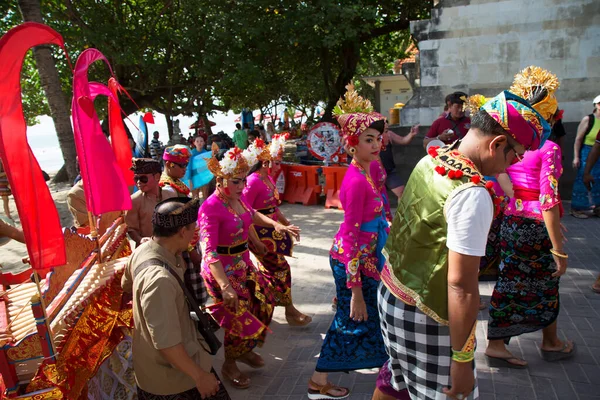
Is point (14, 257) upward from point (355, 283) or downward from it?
downward

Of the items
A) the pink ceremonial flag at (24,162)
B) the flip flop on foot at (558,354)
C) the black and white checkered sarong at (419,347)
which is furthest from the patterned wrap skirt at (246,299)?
the flip flop on foot at (558,354)

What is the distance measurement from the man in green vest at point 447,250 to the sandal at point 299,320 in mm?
2622

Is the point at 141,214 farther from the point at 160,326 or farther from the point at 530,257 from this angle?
the point at 530,257

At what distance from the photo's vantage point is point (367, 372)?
397 cm

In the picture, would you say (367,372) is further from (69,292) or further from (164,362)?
(69,292)

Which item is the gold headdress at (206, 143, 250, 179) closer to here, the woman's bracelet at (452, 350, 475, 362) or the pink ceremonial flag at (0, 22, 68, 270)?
the pink ceremonial flag at (0, 22, 68, 270)

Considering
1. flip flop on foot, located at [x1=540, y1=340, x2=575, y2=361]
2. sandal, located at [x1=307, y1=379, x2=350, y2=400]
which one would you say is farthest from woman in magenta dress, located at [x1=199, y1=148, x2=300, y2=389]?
flip flop on foot, located at [x1=540, y1=340, x2=575, y2=361]

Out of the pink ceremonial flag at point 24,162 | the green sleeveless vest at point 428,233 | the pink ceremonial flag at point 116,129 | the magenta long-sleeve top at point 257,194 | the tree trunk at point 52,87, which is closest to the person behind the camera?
the pink ceremonial flag at point 24,162

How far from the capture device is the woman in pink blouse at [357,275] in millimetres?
3344

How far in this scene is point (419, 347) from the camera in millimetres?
2281

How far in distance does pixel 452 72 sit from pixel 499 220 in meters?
5.87

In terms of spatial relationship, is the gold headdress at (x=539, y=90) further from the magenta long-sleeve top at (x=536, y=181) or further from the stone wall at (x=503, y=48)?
the stone wall at (x=503, y=48)

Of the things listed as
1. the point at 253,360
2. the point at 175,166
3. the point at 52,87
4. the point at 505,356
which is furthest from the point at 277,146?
the point at 52,87

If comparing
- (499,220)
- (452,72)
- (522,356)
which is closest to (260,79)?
(452,72)
